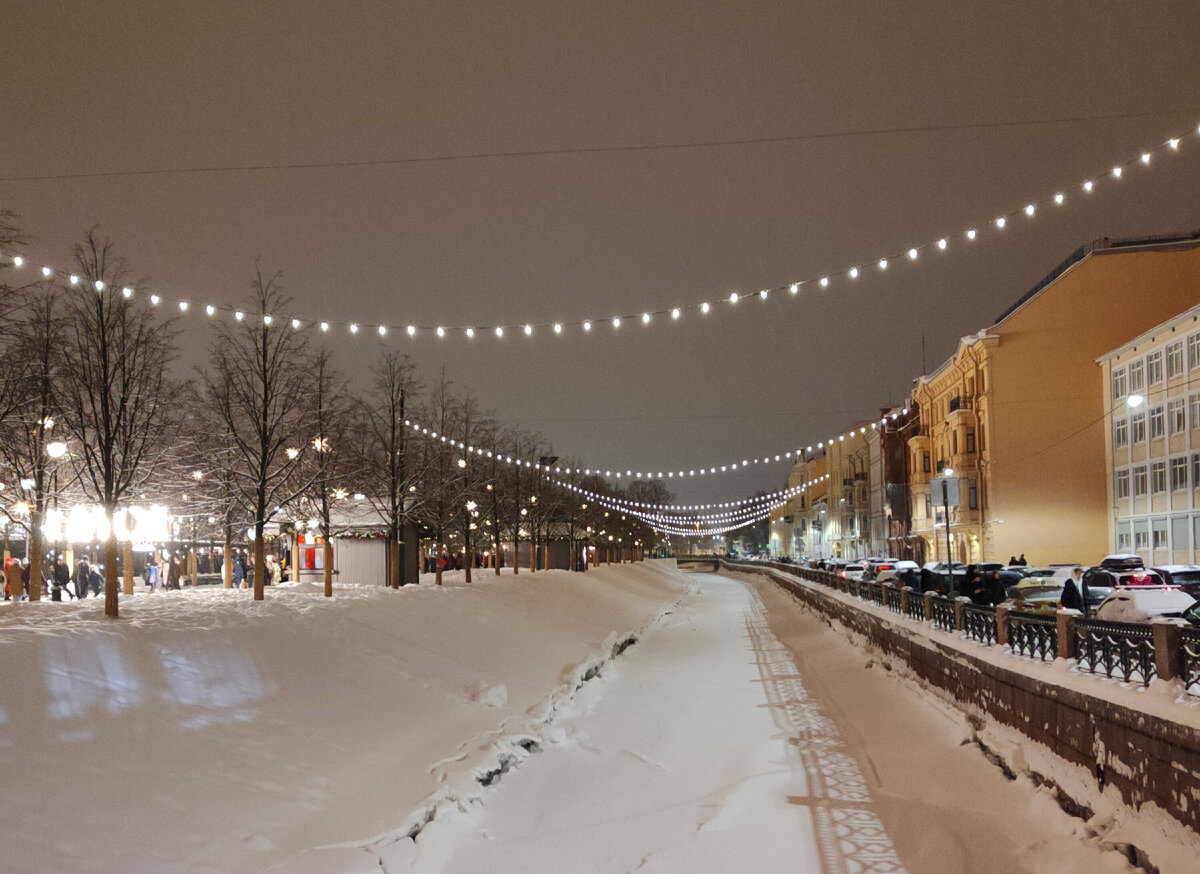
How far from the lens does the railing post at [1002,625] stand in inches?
588

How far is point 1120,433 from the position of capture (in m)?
48.9

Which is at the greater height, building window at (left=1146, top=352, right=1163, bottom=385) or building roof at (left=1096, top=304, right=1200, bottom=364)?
building roof at (left=1096, top=304, right=1200, bottom=364)

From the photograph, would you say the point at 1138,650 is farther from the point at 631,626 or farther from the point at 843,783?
the point at 631,626

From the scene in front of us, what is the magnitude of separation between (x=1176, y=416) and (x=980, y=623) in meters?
30.5

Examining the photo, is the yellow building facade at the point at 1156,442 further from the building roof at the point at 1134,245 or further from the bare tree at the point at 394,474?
the bare tree at the point at 394,474

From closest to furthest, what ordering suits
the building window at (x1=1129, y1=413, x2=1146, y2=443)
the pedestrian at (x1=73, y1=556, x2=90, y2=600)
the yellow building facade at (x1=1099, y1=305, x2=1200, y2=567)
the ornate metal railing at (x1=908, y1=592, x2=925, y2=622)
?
1. the ornate metal railing at (x1=908, y1=592, x2=925, y2=622)
2. the pedestrian at (x1=73, y1=556, x2=90, y2=600)
3. the yellow building facade at (x1=1099, y1=305, x2=1200, y2=567)
4. the building window at (x1=1129, y1=413, x2=1146, y2=443)

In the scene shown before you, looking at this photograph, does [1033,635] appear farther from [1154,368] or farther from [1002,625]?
[1154,368]

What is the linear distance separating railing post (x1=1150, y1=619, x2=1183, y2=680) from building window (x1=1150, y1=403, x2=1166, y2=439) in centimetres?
3800

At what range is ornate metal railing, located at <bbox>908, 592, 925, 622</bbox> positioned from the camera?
22406 millimetres

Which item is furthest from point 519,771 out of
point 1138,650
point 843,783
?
point 1138,650

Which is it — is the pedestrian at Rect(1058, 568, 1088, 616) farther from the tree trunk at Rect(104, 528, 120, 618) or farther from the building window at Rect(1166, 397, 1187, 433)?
the building window at Rect(1166, 397, 1187, 433)

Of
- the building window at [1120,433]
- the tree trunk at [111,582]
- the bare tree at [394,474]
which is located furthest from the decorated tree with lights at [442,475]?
the building window at [1120,433]

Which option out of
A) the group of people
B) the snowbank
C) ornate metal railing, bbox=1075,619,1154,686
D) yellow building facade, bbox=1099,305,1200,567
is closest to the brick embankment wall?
ornate metal railing, bbox=1075,619,1154,686

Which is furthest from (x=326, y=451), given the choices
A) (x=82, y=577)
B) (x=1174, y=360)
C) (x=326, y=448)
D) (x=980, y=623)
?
Result: (x=1174, y=360)
